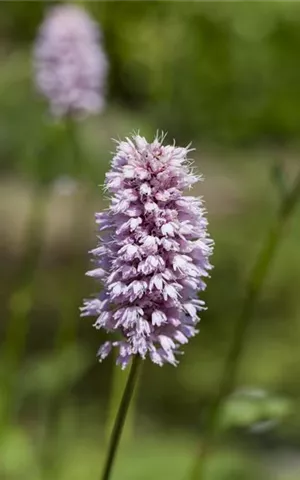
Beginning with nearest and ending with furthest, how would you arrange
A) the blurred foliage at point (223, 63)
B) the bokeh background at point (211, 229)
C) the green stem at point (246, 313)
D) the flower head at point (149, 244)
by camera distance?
the flower head at point (149, 244) < the green stem at point (246, 313) < the bokeh background at point (211, 229) < the blurred foliage at point (223, 63)

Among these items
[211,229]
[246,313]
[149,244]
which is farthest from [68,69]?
[211,229]

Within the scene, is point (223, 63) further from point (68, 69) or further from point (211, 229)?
point (68, 69)

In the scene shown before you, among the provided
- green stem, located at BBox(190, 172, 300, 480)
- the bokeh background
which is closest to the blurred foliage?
the bokeh background

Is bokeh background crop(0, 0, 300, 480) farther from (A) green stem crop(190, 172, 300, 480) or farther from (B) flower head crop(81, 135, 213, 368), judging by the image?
(B) flower head crop(81, 135, 213, 368)

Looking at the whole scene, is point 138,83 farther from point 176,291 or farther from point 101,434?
Result: point 176,291

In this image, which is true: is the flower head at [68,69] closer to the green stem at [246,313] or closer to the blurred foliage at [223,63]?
the green stem at [246,313]

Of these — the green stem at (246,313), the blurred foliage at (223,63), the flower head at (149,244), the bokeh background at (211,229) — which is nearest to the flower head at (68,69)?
the bokeh background at (211,229)
